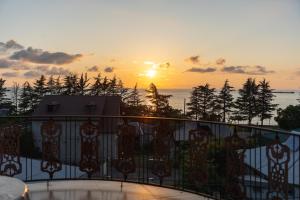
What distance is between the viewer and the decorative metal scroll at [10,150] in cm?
504

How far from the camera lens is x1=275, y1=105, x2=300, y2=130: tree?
3009 cm

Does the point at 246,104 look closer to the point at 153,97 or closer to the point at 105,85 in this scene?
the point at 153,97

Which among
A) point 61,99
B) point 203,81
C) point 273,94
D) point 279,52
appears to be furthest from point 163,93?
point 279,52

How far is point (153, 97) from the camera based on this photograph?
39281 millimetres

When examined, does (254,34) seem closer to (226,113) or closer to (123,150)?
(123,150)

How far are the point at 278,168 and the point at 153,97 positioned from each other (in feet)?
117

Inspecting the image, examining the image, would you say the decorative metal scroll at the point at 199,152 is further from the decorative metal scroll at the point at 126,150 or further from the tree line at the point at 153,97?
the tree line at the point at 153,97

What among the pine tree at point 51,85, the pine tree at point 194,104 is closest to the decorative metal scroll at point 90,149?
the pine tree at point 51,85

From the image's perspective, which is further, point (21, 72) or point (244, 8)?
point (21, 72)

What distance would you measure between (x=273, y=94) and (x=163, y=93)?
11.5 meters

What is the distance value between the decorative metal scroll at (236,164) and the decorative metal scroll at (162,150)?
955mm

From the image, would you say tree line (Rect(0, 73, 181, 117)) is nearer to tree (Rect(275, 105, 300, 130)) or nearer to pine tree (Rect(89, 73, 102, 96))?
pine tree (Rect(89, 73, 102, 96))

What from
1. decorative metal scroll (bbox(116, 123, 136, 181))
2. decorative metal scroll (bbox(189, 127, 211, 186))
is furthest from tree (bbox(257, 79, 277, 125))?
decorative metal scroll (bbox(189, 127, 211, 186))

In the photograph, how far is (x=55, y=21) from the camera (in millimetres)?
10609
